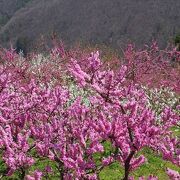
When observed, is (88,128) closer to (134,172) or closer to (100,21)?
(134,172)

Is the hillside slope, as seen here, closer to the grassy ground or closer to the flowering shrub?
the grassy ground

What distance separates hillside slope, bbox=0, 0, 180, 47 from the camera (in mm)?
91488

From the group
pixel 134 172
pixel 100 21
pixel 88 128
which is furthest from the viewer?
pixel 100 21

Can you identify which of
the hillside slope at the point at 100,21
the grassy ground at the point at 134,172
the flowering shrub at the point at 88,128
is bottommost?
the hillside slope at the point at 100,21

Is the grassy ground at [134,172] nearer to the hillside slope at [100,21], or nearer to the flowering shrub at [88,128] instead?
the flowering shrub at [88,128]

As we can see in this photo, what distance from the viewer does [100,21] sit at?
102812 mm

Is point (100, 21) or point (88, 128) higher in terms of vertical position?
point (88, 128)

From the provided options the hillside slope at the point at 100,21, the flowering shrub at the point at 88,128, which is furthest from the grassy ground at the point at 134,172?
the hillside slope at the point at 100,21

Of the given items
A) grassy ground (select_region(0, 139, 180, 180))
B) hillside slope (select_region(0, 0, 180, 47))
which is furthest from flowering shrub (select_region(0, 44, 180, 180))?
hillside slope (select_region(0, 0, 180, 47))

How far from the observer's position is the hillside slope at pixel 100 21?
9149 centimetres

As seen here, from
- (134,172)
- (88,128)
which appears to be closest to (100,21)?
(134,172)

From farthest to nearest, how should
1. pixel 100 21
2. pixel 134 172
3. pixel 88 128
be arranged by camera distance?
pixel 100 21 → pixel 134 172 → pixel 88 128

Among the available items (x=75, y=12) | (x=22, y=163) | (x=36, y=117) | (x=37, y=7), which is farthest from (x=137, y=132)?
(x=37, y=7)

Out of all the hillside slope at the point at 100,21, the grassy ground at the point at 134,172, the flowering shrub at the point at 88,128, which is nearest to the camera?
the flowering shrub at the point at 88,128
